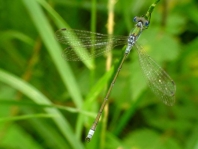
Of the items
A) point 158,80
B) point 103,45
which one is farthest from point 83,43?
point 158,80

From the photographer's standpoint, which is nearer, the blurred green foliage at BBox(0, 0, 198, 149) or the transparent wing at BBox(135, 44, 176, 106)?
the transparent wing at BBox(135, 44, 176, 106)

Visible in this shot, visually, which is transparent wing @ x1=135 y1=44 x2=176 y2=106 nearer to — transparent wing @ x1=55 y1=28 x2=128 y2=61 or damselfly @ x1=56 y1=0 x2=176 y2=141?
damselfly @ x1=56 y1=0 x2=176 y2=141

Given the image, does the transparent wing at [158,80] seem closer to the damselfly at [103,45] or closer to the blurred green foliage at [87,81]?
the damselfly at [103,45]

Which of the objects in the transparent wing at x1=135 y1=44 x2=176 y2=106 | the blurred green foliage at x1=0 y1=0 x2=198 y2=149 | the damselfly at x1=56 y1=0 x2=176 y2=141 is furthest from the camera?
the blurred green foliage at x1=0 y1=0 x2=198 y2=149

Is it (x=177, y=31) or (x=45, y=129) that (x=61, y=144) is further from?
(x=177, y=31)

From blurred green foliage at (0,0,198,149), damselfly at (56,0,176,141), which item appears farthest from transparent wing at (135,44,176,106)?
blurred green foliage at (0,0,198,149)

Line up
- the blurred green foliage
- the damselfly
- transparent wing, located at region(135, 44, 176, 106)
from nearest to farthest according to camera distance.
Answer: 1. transparent wing, located at region(135, 44, 176, 106)
2. the damselfly
3. the blurred green foliage

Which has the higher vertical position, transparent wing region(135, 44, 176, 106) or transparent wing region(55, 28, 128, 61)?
transparent wing region(55, 28, 128, 61)
